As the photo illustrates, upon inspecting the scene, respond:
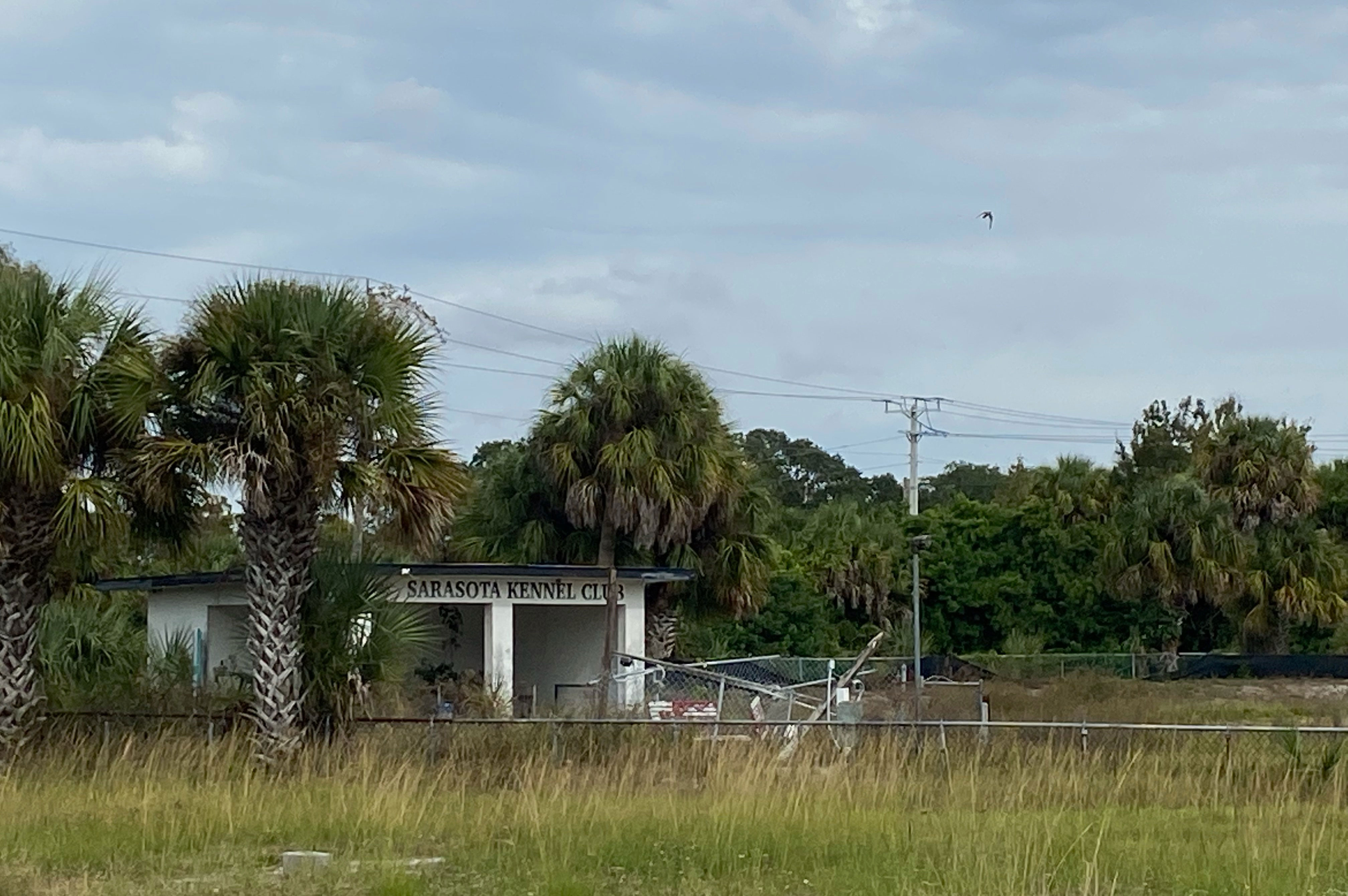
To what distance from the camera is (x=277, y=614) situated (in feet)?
58.8

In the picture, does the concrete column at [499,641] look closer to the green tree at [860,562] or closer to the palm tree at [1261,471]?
the green tree at [860,562]

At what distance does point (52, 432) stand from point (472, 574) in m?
10.3

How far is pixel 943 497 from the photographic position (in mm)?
99938

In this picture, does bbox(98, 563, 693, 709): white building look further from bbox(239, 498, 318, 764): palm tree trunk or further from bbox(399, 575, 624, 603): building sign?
bbox(239, 498, 318, 764): palm tree trunk

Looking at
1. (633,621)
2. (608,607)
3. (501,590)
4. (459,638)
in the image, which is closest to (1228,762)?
(608,607)

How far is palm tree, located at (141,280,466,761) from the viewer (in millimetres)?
17453

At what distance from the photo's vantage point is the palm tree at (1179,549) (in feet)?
151

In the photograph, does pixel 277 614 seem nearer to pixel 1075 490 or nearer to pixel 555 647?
pixel 555 647

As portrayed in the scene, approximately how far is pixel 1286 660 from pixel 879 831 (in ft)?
114

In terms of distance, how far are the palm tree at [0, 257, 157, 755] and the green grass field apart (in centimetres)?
138

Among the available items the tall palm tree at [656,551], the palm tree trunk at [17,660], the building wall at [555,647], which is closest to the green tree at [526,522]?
the tall palm tree at [656,551]

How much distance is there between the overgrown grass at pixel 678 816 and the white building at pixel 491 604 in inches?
222

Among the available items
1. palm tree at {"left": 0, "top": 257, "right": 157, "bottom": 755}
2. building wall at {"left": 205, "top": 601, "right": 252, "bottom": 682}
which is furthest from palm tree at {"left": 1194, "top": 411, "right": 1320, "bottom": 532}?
palm tree at {"left": 0, "top": 257, "right": 157, "bottom": 755}

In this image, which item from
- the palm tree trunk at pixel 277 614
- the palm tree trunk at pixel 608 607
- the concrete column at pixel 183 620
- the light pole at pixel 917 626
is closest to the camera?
the palm tree trunk at pixel 277 614
